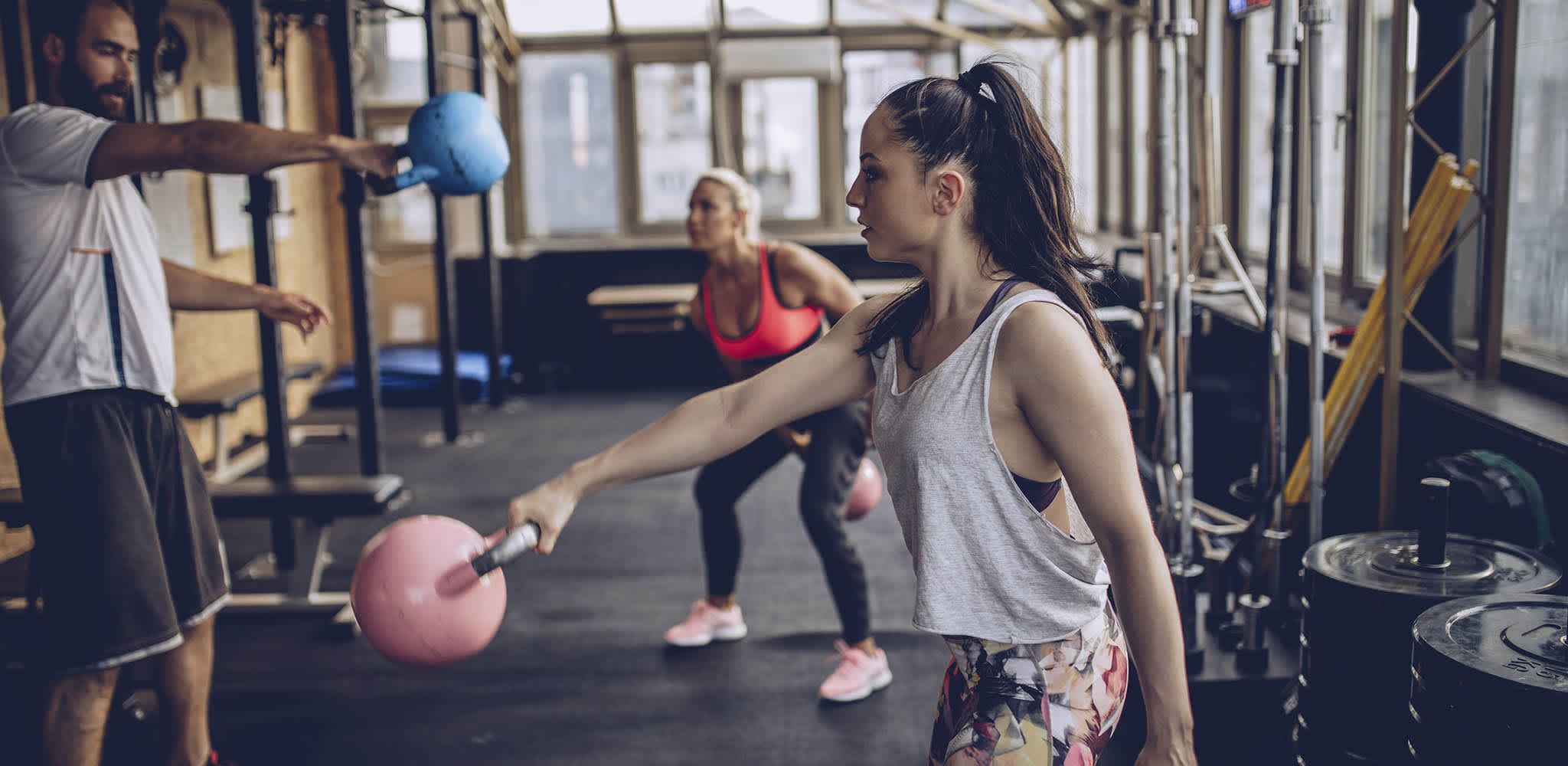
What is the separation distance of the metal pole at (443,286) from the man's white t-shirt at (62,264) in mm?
2364

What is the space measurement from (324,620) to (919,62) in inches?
241

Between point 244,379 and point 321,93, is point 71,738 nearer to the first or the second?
point 244,379

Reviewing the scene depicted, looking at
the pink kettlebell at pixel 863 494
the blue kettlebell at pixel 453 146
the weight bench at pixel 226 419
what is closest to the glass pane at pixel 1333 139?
the pink kettlebell at pixel 863 494

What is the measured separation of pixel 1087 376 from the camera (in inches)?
49.3

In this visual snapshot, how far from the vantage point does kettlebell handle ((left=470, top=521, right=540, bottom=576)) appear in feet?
4.12

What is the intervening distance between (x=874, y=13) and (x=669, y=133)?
163 cm

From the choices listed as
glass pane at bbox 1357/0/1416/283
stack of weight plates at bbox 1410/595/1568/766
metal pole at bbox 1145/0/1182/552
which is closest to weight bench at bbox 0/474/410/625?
metal pole at bbox 1145/0/1182/552

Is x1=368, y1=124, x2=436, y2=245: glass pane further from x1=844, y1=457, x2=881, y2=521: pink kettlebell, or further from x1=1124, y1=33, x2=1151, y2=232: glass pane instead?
x1=844, y1=457, x2=881, y2=521: pink kettlebell

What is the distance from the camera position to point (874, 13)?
27.5ft

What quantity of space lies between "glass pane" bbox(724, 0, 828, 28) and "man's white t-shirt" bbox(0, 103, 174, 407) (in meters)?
6.54

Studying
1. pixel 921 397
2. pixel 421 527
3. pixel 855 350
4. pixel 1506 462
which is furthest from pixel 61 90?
pixel 1506 462

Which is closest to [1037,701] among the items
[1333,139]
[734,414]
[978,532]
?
[978,532]

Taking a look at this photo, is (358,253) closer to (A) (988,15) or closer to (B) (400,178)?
(B) (400,178)

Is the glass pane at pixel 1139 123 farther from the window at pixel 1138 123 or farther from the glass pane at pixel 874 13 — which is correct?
the glass pane at pixel 874 13
